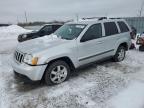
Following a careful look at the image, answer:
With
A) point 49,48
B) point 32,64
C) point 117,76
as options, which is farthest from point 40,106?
point 117,76

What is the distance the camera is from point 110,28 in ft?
20.1

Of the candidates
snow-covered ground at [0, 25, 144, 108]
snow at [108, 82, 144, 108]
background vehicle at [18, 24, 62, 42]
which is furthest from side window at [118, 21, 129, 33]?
background vehicle at [18, 24, 62, 42]

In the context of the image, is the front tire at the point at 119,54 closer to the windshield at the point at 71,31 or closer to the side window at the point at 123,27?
the side window at the point at 123,27

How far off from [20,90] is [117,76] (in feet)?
9.66

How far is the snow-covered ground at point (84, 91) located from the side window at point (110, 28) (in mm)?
1319

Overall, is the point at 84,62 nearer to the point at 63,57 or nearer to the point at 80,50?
the point at 80,50

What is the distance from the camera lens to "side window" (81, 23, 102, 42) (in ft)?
17.1

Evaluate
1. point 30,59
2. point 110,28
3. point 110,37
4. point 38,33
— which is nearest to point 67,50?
point 30,59

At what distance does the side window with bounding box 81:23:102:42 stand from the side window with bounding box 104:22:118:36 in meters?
0.33

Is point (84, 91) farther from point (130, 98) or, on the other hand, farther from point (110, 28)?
point (110, 28)

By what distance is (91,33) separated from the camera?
5410 mm

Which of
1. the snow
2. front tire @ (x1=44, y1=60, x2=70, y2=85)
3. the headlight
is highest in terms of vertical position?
the headlight

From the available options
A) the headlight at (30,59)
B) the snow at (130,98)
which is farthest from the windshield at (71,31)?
the snow at (130,98)

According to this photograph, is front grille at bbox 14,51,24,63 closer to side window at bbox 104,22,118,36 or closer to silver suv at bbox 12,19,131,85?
silver suv at bbox 12,19,131,85
